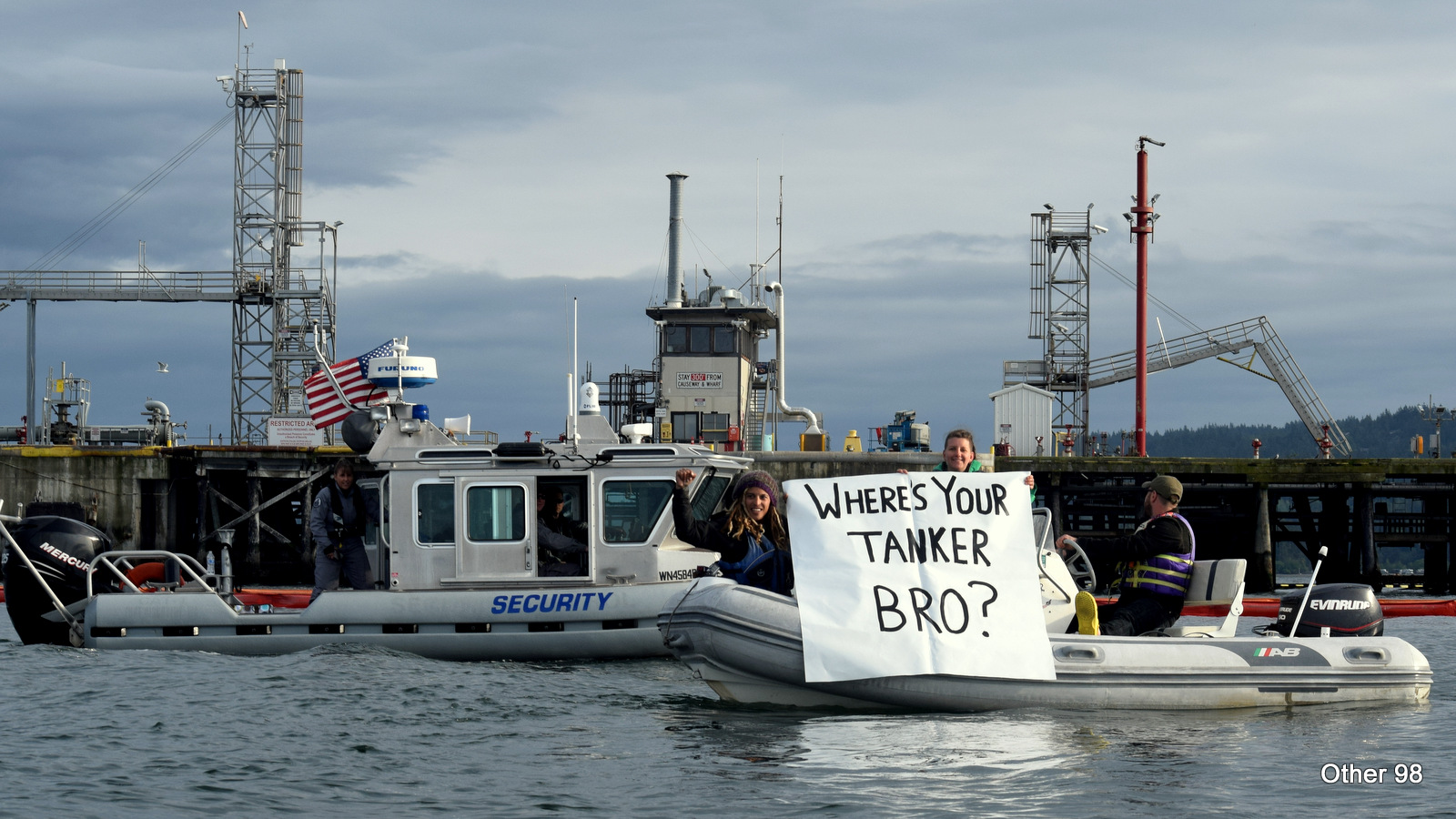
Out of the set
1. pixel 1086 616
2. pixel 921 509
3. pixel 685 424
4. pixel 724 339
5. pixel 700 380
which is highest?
pixel 724 339

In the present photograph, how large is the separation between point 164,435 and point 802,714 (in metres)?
32.4

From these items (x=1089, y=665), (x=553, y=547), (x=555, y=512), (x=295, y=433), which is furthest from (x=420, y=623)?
(x=295, y=433)

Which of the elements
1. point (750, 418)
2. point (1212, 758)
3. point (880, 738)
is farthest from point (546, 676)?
point (750, 418)

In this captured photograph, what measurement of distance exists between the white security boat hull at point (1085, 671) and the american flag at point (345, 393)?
5637 mm

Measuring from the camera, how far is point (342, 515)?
12.8m

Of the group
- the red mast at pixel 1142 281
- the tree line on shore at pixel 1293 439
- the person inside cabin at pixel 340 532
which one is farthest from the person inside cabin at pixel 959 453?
the tree line on shore at pixel 1293 439

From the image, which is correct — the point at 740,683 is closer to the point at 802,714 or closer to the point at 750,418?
the point at 802,714

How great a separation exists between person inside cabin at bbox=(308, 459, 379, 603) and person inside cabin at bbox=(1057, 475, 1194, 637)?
6.67m

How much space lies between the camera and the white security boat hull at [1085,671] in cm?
887

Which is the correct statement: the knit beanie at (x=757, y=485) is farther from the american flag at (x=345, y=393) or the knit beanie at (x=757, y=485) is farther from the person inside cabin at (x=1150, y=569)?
the american flag at (x=345, y=393)

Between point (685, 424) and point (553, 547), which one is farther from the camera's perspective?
point (685, 424)

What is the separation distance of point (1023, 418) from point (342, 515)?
24.0m

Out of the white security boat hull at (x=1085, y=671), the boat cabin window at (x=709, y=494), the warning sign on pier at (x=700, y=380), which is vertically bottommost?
the white security boat hull at (x=1085, y=671)

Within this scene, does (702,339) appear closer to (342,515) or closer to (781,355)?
(781,355)
